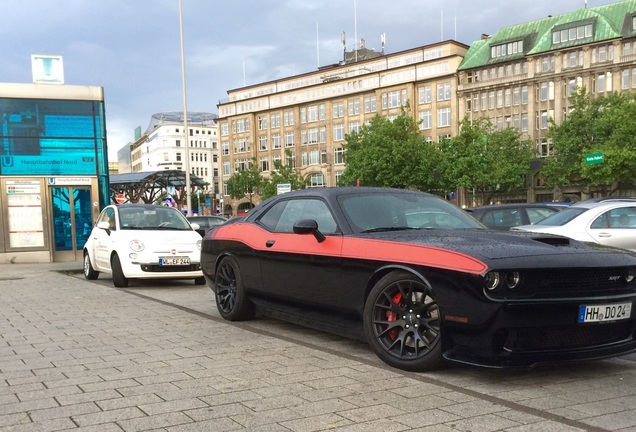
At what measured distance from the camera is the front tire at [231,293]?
21.2 ft

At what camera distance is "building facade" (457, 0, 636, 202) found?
57375 millimetres

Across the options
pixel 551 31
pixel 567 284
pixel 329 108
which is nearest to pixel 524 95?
pixel 551 31

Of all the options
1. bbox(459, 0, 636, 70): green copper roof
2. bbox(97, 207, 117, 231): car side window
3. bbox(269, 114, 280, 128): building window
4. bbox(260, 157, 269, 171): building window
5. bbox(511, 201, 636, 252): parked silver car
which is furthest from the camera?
bbox(260, 157, 269, 171): building window

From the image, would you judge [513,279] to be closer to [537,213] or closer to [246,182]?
[537,213]

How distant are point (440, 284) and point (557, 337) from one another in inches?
33.2

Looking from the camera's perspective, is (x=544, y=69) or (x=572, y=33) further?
(x=544, y=69)

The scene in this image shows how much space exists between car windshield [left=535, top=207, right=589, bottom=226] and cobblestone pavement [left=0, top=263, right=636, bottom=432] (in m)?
4.57

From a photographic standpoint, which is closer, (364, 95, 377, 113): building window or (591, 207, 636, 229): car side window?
(591, 207, 636, 229): car side window

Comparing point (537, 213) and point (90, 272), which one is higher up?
point (537, 213)

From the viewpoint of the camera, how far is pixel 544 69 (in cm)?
6206

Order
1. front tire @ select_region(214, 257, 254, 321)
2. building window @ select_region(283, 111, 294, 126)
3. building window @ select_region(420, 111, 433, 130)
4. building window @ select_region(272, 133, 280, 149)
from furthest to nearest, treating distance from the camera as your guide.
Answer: building window @ select_region(272, 133, 280, 149), building window @ select_region(283, 111, 294, 126), building window @ select_region(420, 111, 433, 130), front tire @ select_region(214, 257, 254, 321)

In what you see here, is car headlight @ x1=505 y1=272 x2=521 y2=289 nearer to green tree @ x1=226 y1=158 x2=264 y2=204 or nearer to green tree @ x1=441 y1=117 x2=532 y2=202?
green tree @ x1=441 y1=117 x2=532 y2=202

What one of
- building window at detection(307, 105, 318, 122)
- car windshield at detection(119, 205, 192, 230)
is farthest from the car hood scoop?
building window at detection(307, 105, 318, 122)

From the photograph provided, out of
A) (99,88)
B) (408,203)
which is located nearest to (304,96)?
(99,88)
